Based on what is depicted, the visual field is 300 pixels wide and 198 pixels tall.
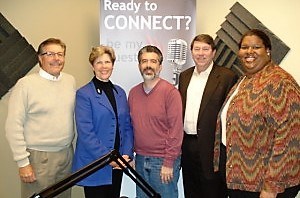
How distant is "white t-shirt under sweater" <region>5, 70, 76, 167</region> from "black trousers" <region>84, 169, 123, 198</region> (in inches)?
13.0

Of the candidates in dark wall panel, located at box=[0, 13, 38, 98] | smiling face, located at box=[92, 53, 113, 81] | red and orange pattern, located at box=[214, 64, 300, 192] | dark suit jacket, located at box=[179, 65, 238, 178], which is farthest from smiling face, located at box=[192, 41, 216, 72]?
dark wall panel, located at box=[0, 13, 38, 98]

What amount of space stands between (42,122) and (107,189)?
0.58 m

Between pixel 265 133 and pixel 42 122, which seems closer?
pixel 265 133

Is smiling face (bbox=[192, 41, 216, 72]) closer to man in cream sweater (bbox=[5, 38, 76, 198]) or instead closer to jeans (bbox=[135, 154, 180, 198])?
jeans (bbox=[135, 154, 180, 198])

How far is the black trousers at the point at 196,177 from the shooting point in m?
2.67

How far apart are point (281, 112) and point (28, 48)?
2357 millimetres

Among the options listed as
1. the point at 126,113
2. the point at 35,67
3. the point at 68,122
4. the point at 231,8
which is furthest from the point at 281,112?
the point at 35,67

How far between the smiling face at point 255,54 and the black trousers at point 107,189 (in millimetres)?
1045

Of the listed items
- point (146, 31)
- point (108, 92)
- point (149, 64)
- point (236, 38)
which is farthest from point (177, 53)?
point (108, 92)

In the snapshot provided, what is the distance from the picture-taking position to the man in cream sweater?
244 centimetres

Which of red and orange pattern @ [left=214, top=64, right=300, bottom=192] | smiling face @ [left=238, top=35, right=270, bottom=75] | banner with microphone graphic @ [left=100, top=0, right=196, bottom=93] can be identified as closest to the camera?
red and orange pattern @ [left=214, top=64, right=300, bottom=192]

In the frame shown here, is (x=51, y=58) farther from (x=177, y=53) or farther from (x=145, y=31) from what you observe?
(x=177, y=53)

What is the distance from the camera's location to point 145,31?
3348mm

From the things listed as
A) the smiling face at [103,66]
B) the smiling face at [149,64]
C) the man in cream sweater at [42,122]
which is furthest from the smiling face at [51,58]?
the smiling face at [149,64]
